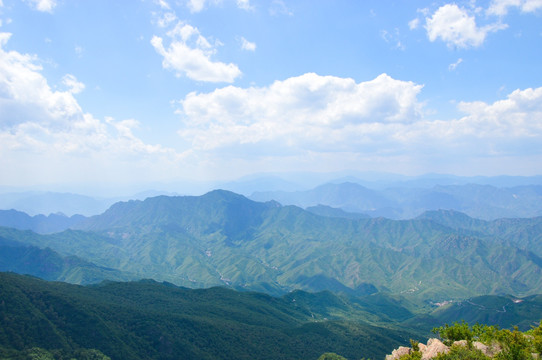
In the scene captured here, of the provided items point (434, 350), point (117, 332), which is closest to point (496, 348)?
point (434, 350)

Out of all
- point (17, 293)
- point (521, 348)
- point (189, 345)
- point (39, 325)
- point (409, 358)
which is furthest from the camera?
point (189, 345)

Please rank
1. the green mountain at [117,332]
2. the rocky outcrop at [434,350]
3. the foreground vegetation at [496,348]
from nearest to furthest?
the foreground vegetation at [496,348]
the rocky outcrop at [434,350]
the green mountain at [117,332]

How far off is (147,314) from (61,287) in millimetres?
57715

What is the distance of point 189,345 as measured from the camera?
568ft

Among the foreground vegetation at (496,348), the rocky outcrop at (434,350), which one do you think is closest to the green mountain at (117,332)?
the rocky outcrop at (434,350)

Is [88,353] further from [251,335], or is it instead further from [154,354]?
[251,335]

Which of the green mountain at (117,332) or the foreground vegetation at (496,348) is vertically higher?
the foreground vegetation at (496,348)

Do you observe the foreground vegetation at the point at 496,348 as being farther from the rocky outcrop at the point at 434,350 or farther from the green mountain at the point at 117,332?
the green mountain at the point at 117,332

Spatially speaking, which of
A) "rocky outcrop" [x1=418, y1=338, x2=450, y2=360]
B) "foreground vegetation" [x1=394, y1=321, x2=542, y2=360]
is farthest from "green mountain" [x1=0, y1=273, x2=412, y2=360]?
"foreground vegetation" [x1=394, y1=321, x2=542, y2=360]

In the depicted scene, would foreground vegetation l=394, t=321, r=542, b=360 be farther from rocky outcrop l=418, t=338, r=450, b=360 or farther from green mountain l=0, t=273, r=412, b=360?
green mountain l=0, t=273, r=412, b=360

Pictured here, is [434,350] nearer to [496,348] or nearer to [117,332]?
[496,348]

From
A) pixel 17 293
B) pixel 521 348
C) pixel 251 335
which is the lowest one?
pixel 251 335

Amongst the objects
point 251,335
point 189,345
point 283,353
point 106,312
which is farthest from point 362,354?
point 106,312

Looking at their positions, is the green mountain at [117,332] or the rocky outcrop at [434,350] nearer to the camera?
the rocky outcrop at [434,350]
